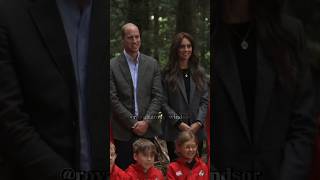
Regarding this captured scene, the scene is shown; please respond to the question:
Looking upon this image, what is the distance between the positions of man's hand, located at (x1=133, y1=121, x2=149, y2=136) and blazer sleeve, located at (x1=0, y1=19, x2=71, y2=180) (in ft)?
1.57

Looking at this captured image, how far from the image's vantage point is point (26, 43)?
10.5 feet

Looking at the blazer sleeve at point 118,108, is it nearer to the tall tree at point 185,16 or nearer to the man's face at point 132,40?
the man's face at point 132,40

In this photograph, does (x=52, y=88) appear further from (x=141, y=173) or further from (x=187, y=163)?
(x=187, y=163)
